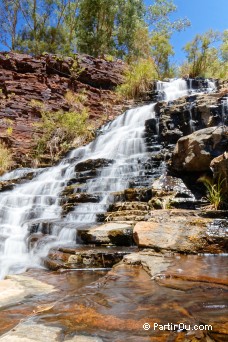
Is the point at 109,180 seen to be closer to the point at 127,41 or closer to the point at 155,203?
the point at 155,203

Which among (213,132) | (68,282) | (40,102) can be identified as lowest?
(68,282)

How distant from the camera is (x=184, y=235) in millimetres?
5027

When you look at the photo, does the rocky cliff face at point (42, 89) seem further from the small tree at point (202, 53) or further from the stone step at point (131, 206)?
the stone step at point (131, 206)

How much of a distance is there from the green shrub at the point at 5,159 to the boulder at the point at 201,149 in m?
7.77

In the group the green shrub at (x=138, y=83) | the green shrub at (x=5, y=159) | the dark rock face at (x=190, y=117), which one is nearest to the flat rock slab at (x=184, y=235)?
the dark rock face at (x=190, y=117)

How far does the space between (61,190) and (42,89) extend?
9.43 metres

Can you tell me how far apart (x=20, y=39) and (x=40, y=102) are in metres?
12.3

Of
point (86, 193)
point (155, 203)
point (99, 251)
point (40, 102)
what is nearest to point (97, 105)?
point (40, 102)

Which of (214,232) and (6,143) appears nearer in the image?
(214,232)

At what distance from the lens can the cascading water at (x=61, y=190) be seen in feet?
20.3

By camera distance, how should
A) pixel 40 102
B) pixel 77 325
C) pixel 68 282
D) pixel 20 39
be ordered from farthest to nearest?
pixel 20 39 < pixel 40 102 < pixel 68 282 < pixel 77 325

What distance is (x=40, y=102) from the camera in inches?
640

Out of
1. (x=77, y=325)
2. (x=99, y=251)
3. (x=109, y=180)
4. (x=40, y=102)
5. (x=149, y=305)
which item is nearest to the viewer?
(x=77, y=325)

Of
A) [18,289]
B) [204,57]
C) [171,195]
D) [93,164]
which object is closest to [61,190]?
[93,164]
